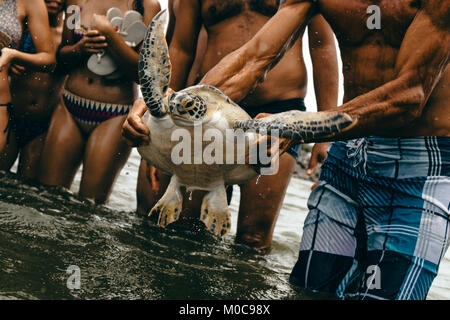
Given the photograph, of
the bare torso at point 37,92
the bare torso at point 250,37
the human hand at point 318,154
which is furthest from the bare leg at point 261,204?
the bare torso at point 37,92

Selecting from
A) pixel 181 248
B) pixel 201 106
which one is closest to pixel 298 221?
pixel 181 248

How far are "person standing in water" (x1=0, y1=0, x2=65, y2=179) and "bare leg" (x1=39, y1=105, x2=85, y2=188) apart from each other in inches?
5.7

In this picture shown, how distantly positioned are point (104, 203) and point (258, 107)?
141 centimetres

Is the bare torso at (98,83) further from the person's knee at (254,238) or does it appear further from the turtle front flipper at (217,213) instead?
the turtle front flipper at (217,213)

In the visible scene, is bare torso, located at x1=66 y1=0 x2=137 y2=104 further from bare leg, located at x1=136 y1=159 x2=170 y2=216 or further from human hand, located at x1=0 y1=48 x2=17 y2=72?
bare leg, located at x1=136 y1=159 x2=170 y2=216

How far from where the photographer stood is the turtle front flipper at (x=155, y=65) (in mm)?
1601

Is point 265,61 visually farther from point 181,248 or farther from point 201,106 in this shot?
point 181,248

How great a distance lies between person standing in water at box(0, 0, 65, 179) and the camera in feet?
12.5

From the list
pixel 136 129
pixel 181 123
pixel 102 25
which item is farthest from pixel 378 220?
pixel 102 25

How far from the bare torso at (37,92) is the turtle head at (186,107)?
2562 millimetres

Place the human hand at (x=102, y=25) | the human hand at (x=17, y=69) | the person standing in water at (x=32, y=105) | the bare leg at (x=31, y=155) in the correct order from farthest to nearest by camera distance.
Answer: the bare leg at (x=31, y=155) → the person standing in water at (x=32, y=105) → the human hand at (x=17, y=69) → the human hand at (x=102, y=25)

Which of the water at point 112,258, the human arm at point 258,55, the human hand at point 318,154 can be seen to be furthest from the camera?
the human hand at point 318,154

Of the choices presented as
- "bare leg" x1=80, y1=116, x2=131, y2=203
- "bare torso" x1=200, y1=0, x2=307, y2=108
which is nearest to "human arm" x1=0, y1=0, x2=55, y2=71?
"bare leg" x1=80, y1=116, x2=131, y2=203

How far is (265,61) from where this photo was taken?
7.10 ft
